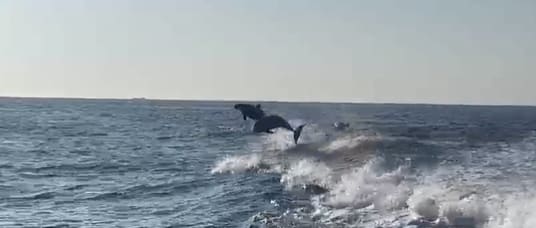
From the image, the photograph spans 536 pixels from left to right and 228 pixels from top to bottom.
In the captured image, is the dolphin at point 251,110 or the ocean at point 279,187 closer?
Answer: the ocean at point 279,187

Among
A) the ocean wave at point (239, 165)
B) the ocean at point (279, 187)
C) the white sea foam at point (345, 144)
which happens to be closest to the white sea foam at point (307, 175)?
the ocean at point (279, 187)

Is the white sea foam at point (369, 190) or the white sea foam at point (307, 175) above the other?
the white sea foam at point (369, 190)

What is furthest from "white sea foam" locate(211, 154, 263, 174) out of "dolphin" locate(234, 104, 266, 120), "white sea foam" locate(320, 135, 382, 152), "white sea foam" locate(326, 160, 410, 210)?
"white sea foam" locate(326, 160, 410, 210)

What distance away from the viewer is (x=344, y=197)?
59.5 ft

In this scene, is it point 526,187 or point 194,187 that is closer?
point 526,187

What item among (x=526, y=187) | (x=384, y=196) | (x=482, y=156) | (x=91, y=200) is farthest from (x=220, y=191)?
(x=482, y=156)

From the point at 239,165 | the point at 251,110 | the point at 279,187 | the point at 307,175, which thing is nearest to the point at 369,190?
the point at 279,187

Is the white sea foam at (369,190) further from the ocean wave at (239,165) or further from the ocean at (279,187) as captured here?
the ocean wave at (239,165)

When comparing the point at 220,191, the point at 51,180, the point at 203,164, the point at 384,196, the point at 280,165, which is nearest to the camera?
the point at 384,196

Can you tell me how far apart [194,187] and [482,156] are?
1325 centimetres

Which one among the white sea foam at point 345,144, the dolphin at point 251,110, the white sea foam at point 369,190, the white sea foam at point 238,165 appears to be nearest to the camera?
the white sea foam at point 369,190

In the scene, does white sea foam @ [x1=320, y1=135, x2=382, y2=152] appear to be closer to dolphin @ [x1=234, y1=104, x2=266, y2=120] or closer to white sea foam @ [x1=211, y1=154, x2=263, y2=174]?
dolphin @ [x1=234, y1=104, x2=266, y2=120]

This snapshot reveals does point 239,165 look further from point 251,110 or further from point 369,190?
point 369,190

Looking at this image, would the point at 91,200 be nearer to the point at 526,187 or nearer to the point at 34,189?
the point at 34,189
